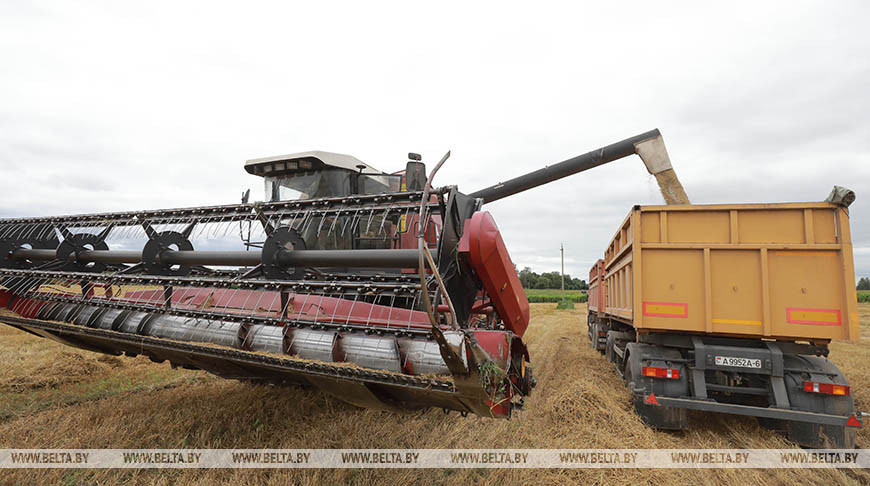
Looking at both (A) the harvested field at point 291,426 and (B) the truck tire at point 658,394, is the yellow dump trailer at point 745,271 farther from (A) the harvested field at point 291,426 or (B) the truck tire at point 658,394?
(A) the harvested field at point 291,426

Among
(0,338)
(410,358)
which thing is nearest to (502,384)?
(410,358)

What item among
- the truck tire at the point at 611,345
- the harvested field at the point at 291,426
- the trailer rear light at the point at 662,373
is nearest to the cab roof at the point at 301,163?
the harvested field at the point at 291,426

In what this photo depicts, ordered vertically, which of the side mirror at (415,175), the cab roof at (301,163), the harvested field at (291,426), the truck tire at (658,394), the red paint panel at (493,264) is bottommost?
the harvested field at (291,426)

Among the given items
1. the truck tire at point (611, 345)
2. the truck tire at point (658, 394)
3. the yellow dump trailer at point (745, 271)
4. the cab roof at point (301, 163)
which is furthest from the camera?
the truck tire at point (611, 345)

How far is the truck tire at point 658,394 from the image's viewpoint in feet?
14.7

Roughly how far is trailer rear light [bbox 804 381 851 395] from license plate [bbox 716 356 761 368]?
410 mm

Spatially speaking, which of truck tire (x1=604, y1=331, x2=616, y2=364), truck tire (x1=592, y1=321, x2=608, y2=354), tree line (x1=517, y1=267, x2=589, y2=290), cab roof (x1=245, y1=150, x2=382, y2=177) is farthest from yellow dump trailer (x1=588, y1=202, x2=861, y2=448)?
tree line (x1=517, y1=267, x2=589, y2=290)

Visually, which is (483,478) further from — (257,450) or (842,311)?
(842,311)

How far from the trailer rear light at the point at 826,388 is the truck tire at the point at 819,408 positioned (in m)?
0.04

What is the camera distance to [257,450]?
338 cm

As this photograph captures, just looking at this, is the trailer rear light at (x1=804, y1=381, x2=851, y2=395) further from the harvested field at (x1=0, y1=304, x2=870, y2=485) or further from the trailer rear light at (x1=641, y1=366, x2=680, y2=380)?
the trailer rear light at (x1=641, y1=366, x2=680, y2=380)

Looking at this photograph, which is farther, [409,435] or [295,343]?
[409,435]

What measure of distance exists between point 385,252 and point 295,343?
2.90 ft

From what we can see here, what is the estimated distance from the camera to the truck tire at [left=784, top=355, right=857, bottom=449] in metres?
4.03
